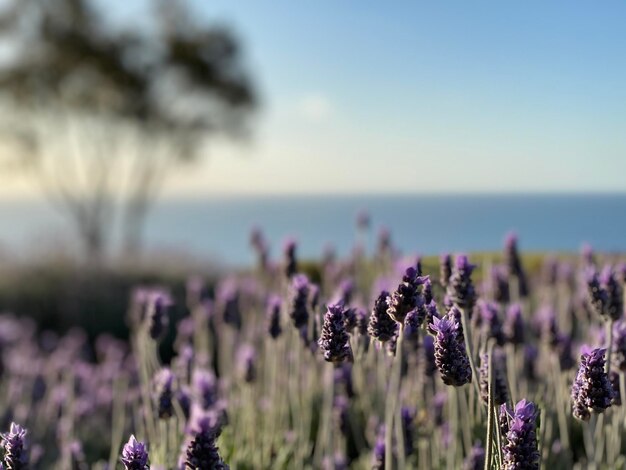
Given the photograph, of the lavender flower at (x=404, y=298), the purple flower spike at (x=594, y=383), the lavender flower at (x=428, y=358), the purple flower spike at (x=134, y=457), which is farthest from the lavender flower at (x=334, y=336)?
the lavender flower at (x=428, y=358)

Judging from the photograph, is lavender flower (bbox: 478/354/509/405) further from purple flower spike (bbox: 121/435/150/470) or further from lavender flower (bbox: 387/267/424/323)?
purple flower spike (bbox: 121/435/150/470)

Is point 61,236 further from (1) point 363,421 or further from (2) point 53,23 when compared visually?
(1) point 363,421

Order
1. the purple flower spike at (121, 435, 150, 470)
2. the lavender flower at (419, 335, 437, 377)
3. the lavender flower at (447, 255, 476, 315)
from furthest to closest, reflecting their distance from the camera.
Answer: the lavender flower at (419, 335, 437, 377)
the lavender flower at (447, 255, 476, 315)
the purple flower spike at (121, 435, 150, 470)

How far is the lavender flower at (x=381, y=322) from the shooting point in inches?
74.1

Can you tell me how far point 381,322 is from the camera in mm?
1884

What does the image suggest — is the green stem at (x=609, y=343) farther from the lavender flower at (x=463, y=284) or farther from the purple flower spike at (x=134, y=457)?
the purple flower spike at (x=134, y=457)

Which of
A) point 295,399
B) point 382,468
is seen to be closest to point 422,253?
point 382,468

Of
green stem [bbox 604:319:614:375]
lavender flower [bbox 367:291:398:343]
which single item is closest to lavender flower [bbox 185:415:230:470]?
lavender flower [bbox 367:291:398:343]

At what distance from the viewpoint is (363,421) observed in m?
4.50

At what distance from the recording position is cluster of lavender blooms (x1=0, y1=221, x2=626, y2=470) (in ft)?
6.01

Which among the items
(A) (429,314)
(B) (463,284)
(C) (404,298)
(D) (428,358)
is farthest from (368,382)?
(C) (404,298)

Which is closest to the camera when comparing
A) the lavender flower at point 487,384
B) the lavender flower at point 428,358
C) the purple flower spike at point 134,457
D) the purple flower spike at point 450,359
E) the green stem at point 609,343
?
the purple flower spike at point 134,457

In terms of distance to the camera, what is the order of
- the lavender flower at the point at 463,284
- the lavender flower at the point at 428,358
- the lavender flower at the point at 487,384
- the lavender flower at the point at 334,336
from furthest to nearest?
the lavender flower at the point at 428,358 → the lavender flower at the point at 463,284 → the lavender flower at the point at 487,384 → the lavender flower at the point at 334,336

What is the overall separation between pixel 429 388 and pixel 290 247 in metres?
0.90
